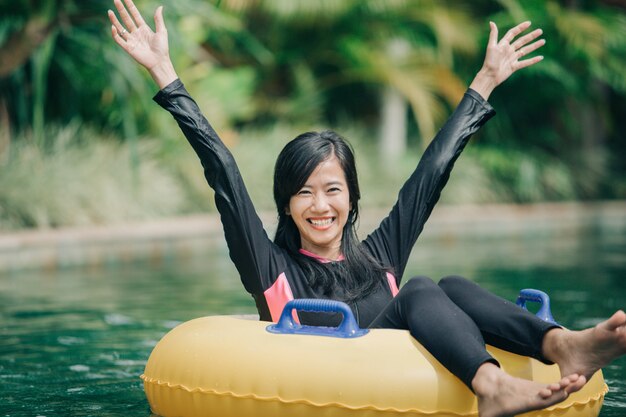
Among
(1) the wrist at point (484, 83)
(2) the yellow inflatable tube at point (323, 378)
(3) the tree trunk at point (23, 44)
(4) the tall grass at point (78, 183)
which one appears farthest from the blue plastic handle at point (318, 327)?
(3) the tree trunk at point (23, 44)

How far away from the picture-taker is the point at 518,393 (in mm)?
3191

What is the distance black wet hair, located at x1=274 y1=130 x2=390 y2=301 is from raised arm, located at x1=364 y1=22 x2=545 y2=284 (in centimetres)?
17

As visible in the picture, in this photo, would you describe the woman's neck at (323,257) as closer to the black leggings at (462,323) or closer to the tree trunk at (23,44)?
the black leggings at (462,323)

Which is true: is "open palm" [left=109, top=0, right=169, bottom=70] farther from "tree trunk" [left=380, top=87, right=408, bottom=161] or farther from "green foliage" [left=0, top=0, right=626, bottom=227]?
"tree trunk" [left=380, top=87, right=408, bottom=161]

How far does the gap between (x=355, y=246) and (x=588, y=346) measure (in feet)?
3.77

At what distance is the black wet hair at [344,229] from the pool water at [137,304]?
35.1 inches

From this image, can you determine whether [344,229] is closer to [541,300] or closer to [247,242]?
[247,242]

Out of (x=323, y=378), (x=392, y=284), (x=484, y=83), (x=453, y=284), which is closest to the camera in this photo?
(x=323, y=378)

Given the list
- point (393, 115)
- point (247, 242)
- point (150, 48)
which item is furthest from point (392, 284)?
point (393, 115)

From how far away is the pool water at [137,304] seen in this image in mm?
4641

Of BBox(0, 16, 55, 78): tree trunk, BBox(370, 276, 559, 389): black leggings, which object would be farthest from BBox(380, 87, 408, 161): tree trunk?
BBox(370, 276, 559, 389): black leggings

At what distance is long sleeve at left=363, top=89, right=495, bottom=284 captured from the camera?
4.31 metres

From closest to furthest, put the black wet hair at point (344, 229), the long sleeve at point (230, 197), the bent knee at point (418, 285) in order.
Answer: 1. the bent knee at point (418, 285)
2. the long sleeve at point (230, 197)
3. the black wet hair at point (344, 229)

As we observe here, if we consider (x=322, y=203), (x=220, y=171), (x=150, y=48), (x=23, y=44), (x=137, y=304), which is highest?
(x=23, y=44)
